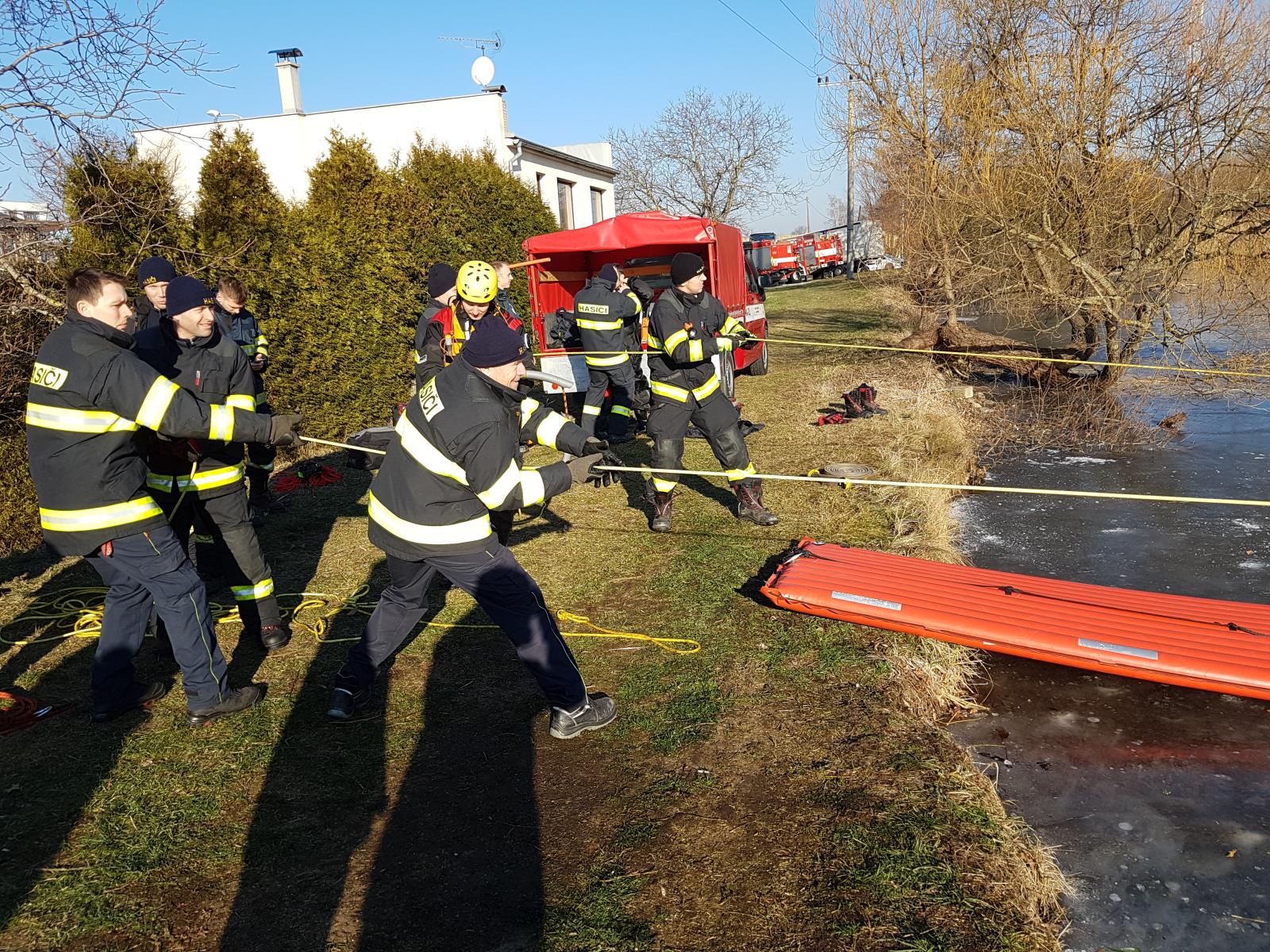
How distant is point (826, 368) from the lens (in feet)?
46.8

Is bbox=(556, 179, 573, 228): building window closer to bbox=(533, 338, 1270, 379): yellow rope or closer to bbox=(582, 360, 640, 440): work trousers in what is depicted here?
bbox=(533, 338, 1270, 379): yellow rope

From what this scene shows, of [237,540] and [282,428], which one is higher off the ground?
[282,428]

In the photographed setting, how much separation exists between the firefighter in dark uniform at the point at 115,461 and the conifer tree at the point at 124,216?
4605 mm

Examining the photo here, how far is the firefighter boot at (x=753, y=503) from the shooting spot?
644 centimetres

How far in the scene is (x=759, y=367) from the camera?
573 inches

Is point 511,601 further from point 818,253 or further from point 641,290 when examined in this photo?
point 818,253

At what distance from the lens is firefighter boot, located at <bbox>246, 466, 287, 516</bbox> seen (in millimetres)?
7242

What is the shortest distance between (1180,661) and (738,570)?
2.52 meters

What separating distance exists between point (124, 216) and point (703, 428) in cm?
638

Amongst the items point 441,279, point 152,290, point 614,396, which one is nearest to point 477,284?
point 441,279

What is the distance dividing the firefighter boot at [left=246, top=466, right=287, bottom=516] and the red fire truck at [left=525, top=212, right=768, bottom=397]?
3.38 meters

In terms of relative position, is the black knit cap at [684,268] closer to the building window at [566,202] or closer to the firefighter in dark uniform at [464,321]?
the firefighter in dark uniform at [464,321]

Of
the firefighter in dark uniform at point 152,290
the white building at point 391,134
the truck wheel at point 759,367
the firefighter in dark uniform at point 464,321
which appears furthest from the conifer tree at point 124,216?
the white building at point 391,134

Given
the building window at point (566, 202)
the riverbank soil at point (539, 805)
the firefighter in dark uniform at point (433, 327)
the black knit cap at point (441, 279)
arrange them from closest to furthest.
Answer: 1. the riverbank soil at point (539, 805)
2. the firefighter in dark uniform at point (433, 327)
3. the black knit cap at point (441, 279)
4. the building window at point (566, 202)
